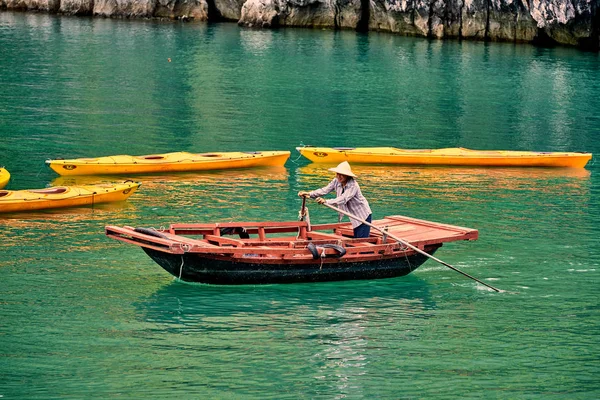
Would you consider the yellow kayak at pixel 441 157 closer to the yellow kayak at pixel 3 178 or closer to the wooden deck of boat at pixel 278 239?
the yellow kayak at pixel 3 178

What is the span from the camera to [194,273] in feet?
63.4

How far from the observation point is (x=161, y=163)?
100 ft

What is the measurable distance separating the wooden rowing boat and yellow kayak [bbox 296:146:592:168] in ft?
40.7

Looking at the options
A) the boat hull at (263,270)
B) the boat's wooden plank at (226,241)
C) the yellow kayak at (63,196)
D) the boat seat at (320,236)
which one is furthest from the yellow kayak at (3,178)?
the boat seat at (320,236)

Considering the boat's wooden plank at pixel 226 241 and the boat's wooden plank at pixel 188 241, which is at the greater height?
the boat's wooden plank at pixel 188 241

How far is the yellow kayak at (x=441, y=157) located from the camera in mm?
33531

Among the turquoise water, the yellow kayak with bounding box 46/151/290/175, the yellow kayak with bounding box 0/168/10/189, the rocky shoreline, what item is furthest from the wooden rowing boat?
the rocky shoreline

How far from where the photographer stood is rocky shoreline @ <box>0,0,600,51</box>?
7688 cm

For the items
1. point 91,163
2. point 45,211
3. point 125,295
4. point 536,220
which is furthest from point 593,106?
point 125,295

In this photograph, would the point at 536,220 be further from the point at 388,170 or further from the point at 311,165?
the point at 311,165

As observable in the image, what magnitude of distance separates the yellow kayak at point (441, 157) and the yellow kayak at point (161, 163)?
5.73ft

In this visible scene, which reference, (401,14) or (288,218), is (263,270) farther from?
(401,14)

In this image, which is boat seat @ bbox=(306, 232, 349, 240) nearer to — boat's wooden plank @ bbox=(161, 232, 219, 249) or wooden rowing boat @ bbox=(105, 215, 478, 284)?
wooden rowing boat @ bbox=(105, 215, 478, 284)

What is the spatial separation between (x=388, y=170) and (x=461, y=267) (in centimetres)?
1125
